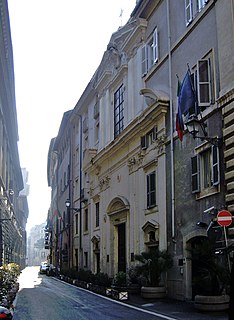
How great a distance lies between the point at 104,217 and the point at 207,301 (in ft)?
60.7

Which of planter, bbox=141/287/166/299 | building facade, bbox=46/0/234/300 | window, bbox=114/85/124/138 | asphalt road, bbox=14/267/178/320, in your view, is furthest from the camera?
window, bbox=114/85/124/138

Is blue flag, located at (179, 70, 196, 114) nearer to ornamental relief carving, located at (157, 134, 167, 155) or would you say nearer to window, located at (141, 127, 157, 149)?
ornamental relief carving, located at (157, 134, 167, 155)

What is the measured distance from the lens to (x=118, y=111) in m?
32.0

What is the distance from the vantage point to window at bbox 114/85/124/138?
3116 cm

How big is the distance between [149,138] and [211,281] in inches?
425

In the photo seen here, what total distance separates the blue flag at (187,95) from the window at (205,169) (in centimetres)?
177

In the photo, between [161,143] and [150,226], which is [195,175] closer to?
[161,143]

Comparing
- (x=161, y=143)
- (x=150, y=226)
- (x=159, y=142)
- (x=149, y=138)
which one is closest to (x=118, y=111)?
(x=149, y=138)

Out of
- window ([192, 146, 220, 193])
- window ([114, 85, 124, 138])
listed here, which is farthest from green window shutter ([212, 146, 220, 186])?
window ([114, 85, 124, 138])

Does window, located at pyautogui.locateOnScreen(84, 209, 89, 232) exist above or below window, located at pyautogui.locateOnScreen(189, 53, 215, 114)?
below

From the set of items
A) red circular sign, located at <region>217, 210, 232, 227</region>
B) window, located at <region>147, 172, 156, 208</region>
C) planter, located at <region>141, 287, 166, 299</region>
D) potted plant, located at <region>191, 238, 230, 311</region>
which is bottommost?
planter, located at <region>141, 287, 166, 299</region>

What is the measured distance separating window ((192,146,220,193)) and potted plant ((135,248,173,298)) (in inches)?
140

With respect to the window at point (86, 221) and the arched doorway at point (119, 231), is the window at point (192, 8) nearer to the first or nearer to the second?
the arched doorway at point (119, 231)

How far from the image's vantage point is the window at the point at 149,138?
24172 millimetres
